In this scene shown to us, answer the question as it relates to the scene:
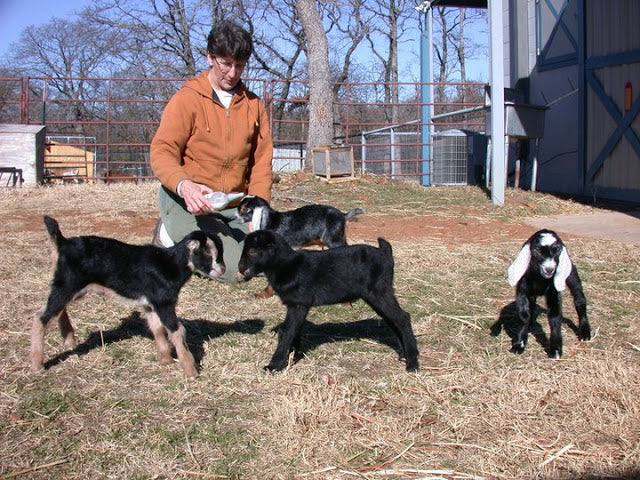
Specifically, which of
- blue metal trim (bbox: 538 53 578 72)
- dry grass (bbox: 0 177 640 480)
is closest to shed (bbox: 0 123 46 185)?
dry grass (bbox: 0 177 640 480)

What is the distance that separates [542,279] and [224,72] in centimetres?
292

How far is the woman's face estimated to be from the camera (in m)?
5.26

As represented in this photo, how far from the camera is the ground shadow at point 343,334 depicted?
492 centimetres

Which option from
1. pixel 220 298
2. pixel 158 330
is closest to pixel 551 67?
pixel 220 298

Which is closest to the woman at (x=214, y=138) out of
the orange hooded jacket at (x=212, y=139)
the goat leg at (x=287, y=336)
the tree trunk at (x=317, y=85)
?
the orange hooded jacket at (x=212, y=139)

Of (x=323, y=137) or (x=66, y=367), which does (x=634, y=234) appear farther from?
(x=323, y=137)

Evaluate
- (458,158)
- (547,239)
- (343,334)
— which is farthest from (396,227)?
(458,158)

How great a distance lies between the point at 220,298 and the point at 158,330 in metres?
1.79

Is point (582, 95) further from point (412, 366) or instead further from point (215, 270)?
point (215, 270)

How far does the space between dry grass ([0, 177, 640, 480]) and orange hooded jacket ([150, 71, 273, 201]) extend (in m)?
1.19

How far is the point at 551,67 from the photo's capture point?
1630cm

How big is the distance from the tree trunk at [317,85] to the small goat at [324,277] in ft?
44.2

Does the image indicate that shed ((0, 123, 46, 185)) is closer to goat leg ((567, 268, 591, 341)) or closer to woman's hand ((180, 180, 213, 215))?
woman's hand ((180, 180, 213, 215))

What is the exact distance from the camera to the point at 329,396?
3.81m
